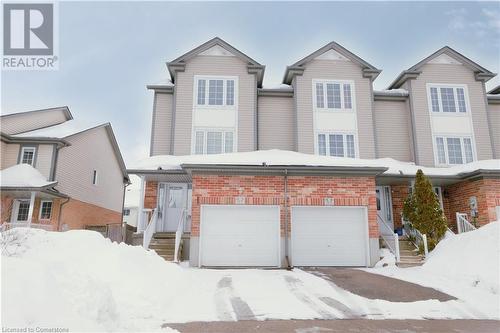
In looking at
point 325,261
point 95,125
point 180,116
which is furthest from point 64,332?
point 95,125

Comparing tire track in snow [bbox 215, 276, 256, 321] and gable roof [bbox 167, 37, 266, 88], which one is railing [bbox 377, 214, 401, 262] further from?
gable roof [bbox 167, 37, 266, 88]

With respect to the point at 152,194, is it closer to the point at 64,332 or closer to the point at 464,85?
the point at 64,332

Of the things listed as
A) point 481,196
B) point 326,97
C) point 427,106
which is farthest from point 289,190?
point 427,106

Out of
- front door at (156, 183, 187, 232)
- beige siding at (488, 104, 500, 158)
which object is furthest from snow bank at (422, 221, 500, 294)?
front door at (156, 183, 187, 232)

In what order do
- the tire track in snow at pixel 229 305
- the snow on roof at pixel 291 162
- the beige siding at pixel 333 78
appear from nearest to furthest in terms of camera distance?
1. the tire track in snow at pixel 229 305
2. the snow on roof at pixel 291 162
3. the beige siding at pixel 333 78

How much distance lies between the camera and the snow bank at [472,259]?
880cm

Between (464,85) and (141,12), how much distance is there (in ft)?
59.9

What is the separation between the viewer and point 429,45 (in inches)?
822

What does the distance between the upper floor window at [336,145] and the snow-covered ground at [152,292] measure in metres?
8.31

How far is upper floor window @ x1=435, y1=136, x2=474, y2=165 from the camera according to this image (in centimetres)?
1864

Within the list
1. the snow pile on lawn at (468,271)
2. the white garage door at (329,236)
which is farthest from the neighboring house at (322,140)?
the snow pile on lawn at (468,271)

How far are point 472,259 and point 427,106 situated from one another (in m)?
12.0

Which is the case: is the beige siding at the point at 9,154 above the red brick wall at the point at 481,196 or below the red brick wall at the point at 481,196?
above

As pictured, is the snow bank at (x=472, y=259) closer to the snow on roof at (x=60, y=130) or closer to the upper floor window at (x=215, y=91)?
the upper floor window at (x=215, y=91)
